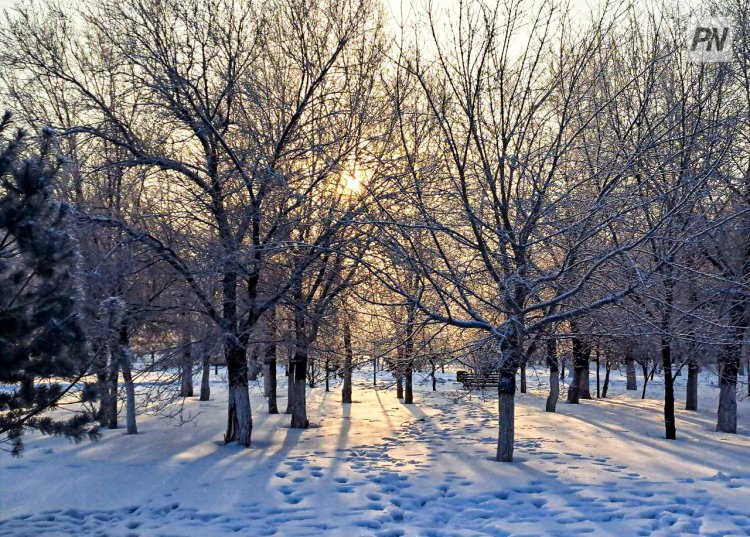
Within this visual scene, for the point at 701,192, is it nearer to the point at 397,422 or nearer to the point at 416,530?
the point at 416,530

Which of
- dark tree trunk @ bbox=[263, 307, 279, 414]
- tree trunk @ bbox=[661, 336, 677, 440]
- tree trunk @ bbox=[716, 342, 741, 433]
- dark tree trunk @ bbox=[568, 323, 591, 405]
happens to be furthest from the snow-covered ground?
dark tree trunk @ bbox=[568, 323, 591, 405]

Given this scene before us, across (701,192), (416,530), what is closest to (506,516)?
(416,530)

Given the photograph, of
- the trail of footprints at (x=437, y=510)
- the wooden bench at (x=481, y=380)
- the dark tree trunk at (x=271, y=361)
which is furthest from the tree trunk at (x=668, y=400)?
the dark tree trunk at (x=271, y=361)

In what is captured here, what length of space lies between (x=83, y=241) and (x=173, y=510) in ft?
19.7

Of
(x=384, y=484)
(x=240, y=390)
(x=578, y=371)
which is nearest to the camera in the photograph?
(x=384, y=484)

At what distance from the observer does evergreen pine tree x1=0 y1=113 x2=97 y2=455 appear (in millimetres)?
6059

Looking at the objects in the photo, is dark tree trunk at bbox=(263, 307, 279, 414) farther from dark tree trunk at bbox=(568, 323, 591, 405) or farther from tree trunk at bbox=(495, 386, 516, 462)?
dark tree trunk at bbox=(568, 323, 591, 405)

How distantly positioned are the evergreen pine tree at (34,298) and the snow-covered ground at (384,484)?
1661 mm

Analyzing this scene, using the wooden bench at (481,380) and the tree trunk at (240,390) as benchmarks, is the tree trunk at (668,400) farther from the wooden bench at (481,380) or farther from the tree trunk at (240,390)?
the tree trunk at (240,390)

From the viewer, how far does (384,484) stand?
28.1ft

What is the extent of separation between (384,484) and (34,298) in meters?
5.13

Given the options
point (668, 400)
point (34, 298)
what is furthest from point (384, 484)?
point (668, 400)

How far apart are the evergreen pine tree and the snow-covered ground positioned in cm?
166

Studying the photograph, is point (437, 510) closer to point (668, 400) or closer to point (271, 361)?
point (668, 400)
